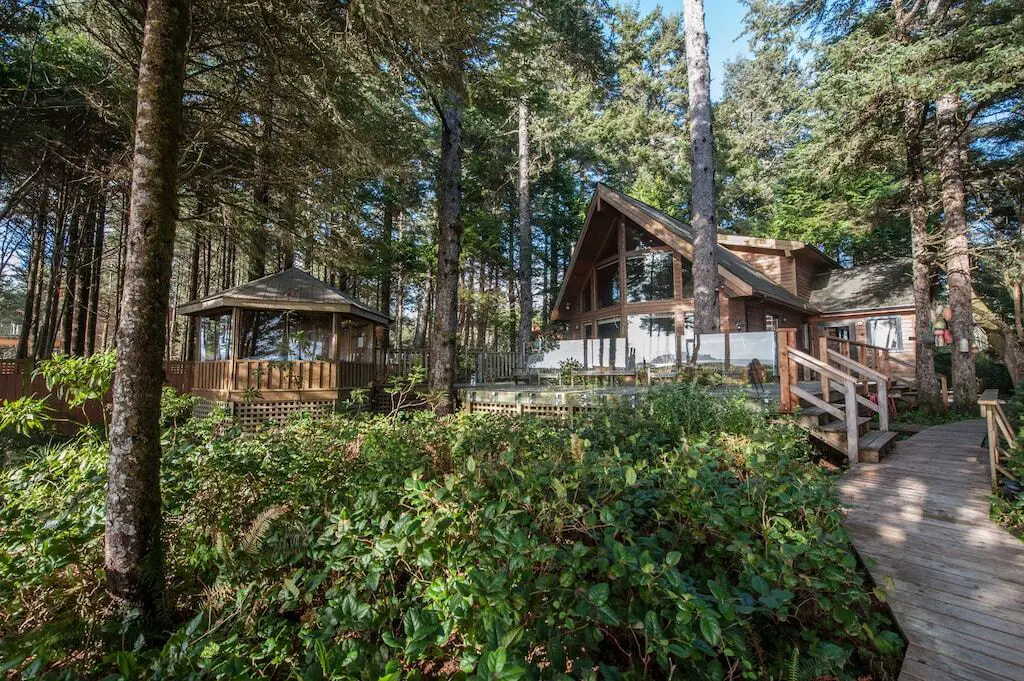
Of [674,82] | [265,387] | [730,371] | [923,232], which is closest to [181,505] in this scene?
[265,387]

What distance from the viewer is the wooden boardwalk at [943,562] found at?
86.0 inches

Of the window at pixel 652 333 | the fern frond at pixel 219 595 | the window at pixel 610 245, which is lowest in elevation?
the fern frond at pixel 219 595

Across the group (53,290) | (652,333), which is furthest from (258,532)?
(652,333)

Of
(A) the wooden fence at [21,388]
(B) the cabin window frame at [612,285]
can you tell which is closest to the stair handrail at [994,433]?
(B) the cabin window frame at [612,285]

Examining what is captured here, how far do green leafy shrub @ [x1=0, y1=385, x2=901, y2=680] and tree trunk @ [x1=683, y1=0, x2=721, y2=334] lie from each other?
19.8ft

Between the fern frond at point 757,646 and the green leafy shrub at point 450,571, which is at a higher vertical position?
the green leafy shrub at point 450,571

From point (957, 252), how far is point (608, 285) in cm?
940

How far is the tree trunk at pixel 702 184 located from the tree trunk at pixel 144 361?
334 inches

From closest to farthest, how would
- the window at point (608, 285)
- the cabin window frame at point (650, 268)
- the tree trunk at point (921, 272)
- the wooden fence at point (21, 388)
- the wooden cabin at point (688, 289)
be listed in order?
the tree trunk at point (921, 272) < the wooden fence at point (21, 388) < the wooden cabin at point (688, 289) < the cabin window frame at point (650, 268) < the window at point (608, 285)

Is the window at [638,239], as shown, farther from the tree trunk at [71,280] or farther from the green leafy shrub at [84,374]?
the tree trunk at [71,280]

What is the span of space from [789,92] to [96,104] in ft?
97.0

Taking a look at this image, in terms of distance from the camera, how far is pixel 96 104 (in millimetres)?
6184

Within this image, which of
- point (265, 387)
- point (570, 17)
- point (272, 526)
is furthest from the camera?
point (570, 17)

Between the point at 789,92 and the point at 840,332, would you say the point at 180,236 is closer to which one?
the point at 840,332
